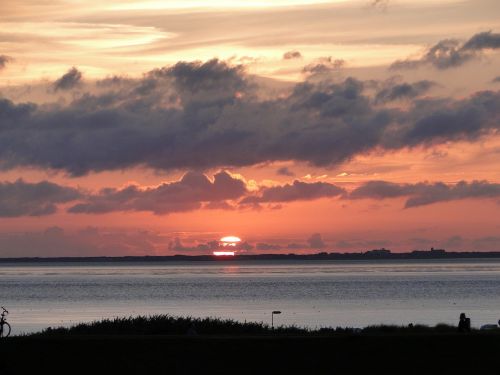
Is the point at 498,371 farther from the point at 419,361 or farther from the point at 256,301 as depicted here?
the point at 256,301

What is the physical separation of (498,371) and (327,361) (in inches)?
233

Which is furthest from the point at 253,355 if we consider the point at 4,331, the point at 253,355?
the point at 4,331

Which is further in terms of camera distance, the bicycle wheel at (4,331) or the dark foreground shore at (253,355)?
the bicycle wheel at (4,331)

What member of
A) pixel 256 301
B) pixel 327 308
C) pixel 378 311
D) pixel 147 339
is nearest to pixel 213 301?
pixel 256 301

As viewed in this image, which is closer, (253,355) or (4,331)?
(253,355)

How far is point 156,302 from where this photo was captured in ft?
359

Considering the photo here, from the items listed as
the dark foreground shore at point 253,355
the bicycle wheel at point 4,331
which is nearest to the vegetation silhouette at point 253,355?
the dark foreground shore at point 253,355

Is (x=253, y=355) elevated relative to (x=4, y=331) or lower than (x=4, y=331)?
elevated

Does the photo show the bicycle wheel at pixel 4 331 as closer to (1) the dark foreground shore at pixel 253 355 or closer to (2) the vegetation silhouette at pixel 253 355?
(2) the vegetation silhouette at pixel 253 355

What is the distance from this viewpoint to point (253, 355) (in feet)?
112

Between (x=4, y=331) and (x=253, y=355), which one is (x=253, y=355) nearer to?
(x=253, y=355)

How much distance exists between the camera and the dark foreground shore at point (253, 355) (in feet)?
110

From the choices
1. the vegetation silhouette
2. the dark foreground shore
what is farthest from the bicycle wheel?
the dark foreground shore

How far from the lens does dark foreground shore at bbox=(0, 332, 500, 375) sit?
33619 millimetres
